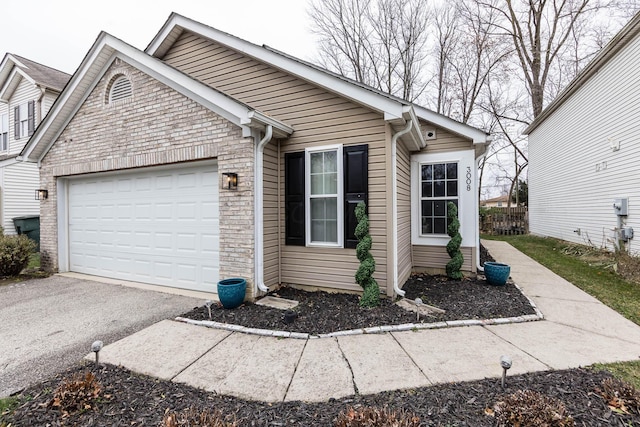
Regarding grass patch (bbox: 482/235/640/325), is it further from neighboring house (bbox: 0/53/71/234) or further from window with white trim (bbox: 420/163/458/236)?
neighboring house (bbox: 0/53/71/234)

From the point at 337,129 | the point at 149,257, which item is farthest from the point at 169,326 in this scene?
the point at 337,129

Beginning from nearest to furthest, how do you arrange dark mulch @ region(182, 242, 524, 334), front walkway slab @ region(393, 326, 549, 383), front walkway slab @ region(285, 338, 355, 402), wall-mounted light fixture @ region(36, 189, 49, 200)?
front walkway slab @ region(285, 338, 355, 402)
front walkway slab @ region(393, 326, 549, 383)
dark mulch @ region(182, 242, 524, 334)
wall-mounted light fixture @ region(36, 189, 49, 200)

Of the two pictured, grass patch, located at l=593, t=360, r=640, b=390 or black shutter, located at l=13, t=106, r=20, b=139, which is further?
black shutter, located at l=13, t=106, r=20, b=139

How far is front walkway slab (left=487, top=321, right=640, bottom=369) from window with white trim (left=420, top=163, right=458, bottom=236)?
3031mm

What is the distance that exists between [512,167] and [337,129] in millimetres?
23295

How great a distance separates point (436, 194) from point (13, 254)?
395 inches

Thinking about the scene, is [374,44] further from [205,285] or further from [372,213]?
[205,285]

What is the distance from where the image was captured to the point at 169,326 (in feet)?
12.6

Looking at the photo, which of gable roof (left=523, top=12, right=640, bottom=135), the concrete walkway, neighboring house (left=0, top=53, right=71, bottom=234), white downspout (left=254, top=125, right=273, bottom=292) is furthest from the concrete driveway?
gable roof (left=523, top=12, right=640, bottom=135)

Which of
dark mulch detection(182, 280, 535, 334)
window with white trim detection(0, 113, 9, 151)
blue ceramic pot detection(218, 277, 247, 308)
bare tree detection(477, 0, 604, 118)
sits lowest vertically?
dark mulch detection(182, 280, 535, 334)

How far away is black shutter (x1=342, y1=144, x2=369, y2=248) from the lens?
15.6ft

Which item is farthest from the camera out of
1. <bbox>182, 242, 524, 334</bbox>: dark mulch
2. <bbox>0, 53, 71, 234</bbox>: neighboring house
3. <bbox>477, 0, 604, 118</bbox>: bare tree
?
<bbox>477, 0, 604, 118</bbox>: bare tree

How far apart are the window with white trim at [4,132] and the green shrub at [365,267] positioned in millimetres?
18423

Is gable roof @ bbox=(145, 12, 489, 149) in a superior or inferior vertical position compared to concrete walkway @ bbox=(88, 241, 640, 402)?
superior
